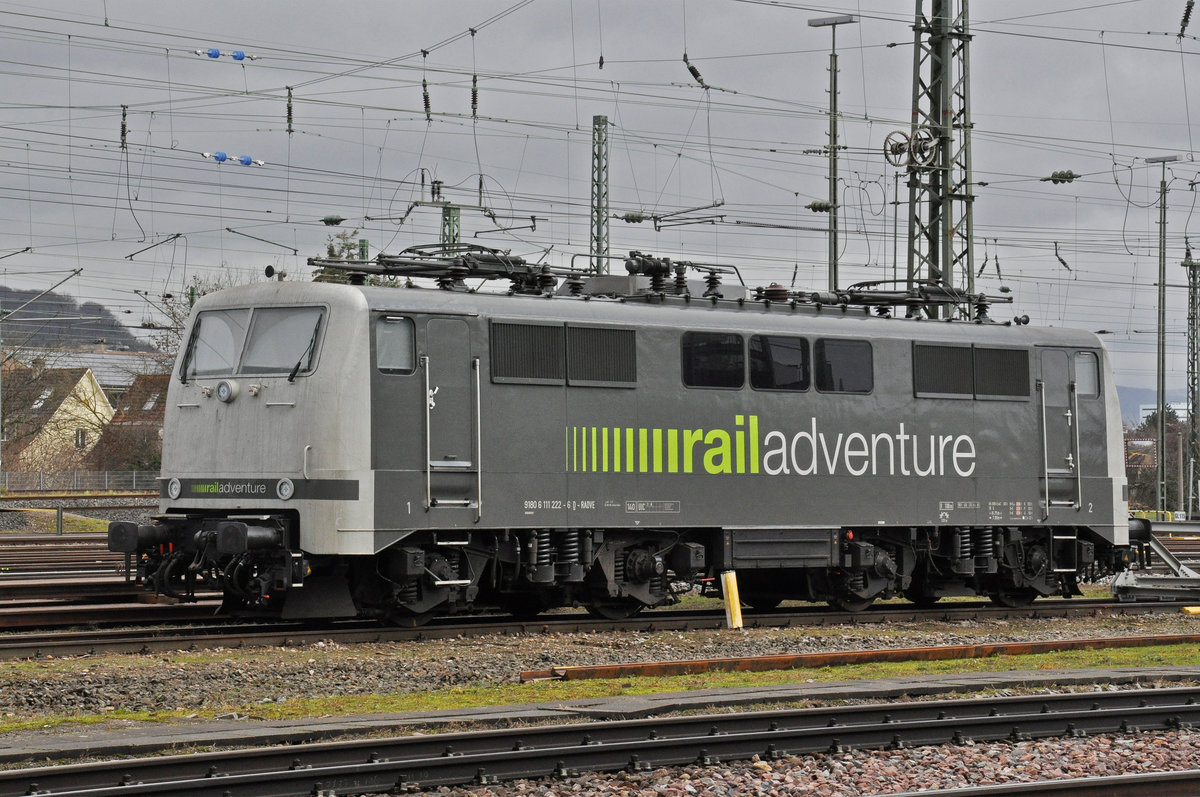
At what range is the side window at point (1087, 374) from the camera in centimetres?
2209

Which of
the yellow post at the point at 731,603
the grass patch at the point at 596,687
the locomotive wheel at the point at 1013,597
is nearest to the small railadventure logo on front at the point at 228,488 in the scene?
the grass patch at the point at 596,687

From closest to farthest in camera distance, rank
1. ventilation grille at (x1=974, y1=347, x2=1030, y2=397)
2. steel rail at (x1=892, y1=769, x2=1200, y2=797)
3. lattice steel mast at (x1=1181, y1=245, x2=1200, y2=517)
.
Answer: steel rail at (x1=892, y1=769, x2=1200, y2=797), ventilation grille at (x1=974, y1=347, x2=1030, y2=397), lattice steel mast at (x1=1181, y1=245, x2=1200, y2=517)

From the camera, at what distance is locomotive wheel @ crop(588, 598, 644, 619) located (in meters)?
18.6

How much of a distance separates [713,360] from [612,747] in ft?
30.8

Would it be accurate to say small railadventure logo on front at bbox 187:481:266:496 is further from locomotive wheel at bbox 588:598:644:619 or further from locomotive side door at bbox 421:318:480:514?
locomotive wheel at bbox 588:598:644:619

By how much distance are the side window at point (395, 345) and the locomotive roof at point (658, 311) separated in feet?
0.49

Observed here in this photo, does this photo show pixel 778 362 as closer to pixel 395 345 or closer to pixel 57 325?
pixel 395 345

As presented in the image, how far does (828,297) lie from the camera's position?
20.7 m

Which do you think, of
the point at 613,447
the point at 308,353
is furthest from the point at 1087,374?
the point at 308,353

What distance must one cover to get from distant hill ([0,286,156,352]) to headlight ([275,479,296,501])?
1156 inches

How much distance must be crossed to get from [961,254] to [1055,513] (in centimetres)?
490

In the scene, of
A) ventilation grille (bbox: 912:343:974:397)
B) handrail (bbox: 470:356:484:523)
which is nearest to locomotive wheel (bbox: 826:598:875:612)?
ventilation grille (bbox: 912:343:974:397)

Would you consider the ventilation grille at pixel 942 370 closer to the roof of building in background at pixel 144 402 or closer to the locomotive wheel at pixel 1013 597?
the locomotive wheel at pixel 1013 597

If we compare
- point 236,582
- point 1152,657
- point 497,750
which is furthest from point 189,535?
point 1152,657
